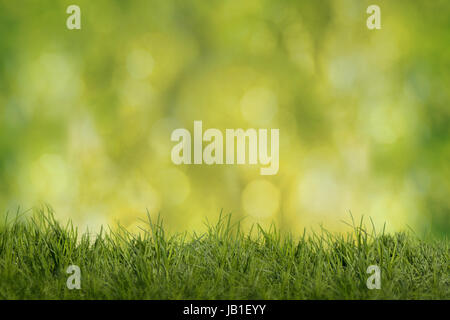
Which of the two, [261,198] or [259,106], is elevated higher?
[259,106]

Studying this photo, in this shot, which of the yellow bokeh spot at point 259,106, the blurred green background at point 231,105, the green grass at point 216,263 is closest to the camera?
the green grass at point 216,263

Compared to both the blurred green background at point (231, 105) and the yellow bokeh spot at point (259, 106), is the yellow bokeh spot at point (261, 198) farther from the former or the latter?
the yellow bokeh spot at point (259, 106)

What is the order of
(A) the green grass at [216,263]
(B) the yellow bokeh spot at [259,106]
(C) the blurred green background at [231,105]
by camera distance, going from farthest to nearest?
(B) the yellow bokeh spot at [259,106]
(C) the blurred green background at [231,105]
(A) the green grass at [216,263]

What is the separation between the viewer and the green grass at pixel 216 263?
3.21 meters

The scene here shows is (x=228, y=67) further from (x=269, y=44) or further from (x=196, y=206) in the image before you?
(x=196, y=206)

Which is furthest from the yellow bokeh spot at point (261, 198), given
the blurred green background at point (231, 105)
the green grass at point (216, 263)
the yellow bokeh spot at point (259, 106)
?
the yellow bokeh spot at point (259, 106)

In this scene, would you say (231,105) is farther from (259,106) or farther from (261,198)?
(261,198)

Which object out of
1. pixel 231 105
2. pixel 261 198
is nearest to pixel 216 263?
pixel 261 198

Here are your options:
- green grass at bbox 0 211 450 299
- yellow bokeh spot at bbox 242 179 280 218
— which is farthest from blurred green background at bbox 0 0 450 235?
green grass at bbox 0 211 450 299

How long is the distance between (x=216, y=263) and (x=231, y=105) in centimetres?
138

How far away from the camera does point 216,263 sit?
3500 mm

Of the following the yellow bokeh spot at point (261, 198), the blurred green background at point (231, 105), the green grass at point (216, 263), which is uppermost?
the blurred green background at point (231, 105)

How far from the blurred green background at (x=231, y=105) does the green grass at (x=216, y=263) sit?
324 mm
